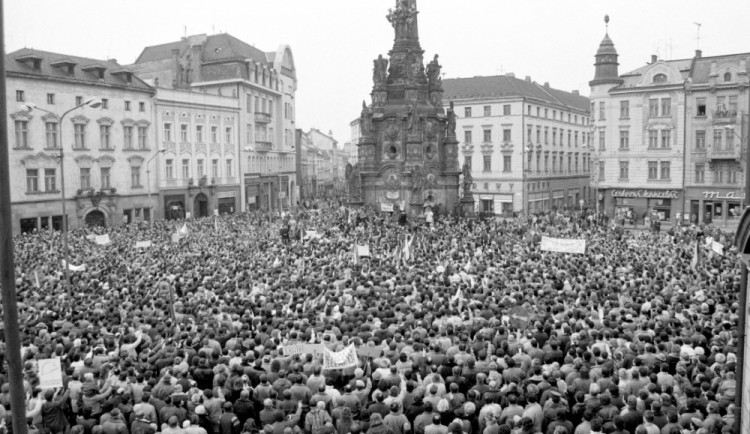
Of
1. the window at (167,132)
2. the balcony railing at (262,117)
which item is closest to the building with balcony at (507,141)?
the balcony railing at (262,117)

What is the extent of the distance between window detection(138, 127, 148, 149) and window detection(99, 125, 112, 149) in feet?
10.8

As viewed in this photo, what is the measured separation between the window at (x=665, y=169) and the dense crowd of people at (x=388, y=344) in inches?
1146

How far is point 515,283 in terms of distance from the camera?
23719 millimetres

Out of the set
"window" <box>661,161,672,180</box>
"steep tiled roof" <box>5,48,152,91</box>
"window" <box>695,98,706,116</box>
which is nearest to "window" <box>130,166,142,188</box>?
"steep tiled roof" <box>5,48,152,91</box>

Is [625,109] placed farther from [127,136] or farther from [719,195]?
[127,136]

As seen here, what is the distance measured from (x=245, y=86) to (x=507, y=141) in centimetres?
2892

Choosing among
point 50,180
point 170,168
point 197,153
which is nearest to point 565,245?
point 50,180

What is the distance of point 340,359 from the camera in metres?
13.7

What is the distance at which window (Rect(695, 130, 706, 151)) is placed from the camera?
55.5 m

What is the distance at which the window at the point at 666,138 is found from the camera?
57188 millimetres

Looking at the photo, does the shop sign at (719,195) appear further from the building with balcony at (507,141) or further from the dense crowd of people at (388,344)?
the dense crowd of people at (388,344)

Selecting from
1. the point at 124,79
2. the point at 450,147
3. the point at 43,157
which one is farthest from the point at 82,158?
the point at 450,147

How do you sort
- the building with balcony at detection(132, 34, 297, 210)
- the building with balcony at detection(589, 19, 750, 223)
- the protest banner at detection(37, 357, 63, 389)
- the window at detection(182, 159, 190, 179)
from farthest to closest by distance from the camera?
the building with balcony at detection(132, 34, 297, 210), the window at detection(182, 159, 190, 179), the building with balcony at detection(589, 19, 750, 223), the protest banner at detection(37, 357, 63, 389)

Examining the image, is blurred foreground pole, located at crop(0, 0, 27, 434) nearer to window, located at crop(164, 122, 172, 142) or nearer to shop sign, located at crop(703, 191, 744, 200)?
shop sign, located at crop(703, 191, 744, 200)
